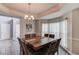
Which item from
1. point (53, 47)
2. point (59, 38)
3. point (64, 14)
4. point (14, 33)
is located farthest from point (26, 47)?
point (64, 14)

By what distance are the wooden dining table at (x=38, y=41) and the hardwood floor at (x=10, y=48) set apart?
0.70 ft

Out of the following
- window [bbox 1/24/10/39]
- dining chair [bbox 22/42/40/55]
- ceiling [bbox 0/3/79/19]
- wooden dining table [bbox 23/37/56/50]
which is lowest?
dining chair [bbox 22/42/40/55]

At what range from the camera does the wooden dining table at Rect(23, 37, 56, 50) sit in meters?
1.93

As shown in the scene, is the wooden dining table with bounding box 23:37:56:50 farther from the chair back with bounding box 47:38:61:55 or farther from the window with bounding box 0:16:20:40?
the window with bounding box 0:16:20:40

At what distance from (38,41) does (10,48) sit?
0.54 meters

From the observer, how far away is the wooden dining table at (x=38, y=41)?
193 centimetres

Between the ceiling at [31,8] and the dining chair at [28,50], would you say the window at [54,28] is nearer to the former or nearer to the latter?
the ceiling at [31,8]

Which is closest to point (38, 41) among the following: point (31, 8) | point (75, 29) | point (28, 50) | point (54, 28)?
point (28, 50)

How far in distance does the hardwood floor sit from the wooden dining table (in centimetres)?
21

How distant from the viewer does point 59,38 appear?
6.65 ft

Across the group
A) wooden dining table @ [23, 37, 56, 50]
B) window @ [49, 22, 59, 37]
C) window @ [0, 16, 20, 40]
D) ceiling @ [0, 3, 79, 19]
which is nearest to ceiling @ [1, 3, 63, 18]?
ceiling @ [0, 3, 79, 19]

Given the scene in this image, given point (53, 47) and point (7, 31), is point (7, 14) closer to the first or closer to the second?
point (7, 31)

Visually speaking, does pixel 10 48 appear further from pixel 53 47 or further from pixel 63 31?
pixel 63 31

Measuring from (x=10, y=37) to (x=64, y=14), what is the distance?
112 centimetres
